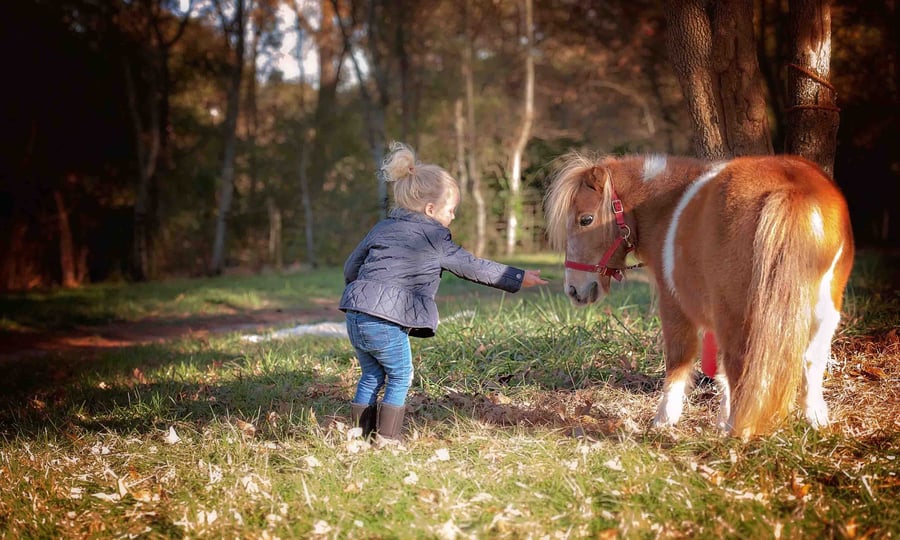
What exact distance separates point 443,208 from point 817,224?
1.97 meters

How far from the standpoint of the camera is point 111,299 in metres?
13.9

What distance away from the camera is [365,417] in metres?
4.38

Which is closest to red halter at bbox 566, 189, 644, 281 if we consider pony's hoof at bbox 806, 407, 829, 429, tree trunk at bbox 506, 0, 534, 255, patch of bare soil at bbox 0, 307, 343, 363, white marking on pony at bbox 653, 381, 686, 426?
white marking on pony at bbox 653, 381, 686, 426

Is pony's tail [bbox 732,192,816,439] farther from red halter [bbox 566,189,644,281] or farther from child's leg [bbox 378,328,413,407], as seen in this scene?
child's leg [bbox 378,328,413,407]

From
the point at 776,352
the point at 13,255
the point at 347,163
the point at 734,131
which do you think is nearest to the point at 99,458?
the point at 776,352

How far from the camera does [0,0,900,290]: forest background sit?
17.4 m

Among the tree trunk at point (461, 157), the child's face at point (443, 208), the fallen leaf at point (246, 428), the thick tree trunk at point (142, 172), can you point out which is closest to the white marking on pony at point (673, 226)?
the child's face at point (443, 208)

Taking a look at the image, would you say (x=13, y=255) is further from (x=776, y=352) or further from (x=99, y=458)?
(x=776, y=352)

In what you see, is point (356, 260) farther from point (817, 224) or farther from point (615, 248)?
point (817, 224)

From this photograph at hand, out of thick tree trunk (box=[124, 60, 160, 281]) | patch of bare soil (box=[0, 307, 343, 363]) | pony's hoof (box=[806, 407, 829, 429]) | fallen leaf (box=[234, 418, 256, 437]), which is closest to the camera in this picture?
pony's hoof (box=[806, 407, 829, 429])

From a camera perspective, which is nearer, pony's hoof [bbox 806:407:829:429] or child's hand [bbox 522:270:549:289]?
pony's hoof [bbox 806:407:829:429]

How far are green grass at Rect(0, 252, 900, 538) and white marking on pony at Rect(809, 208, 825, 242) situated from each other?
0.93m

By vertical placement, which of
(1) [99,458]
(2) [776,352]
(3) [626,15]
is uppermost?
(3) [626,15]

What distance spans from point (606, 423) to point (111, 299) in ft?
39.4
